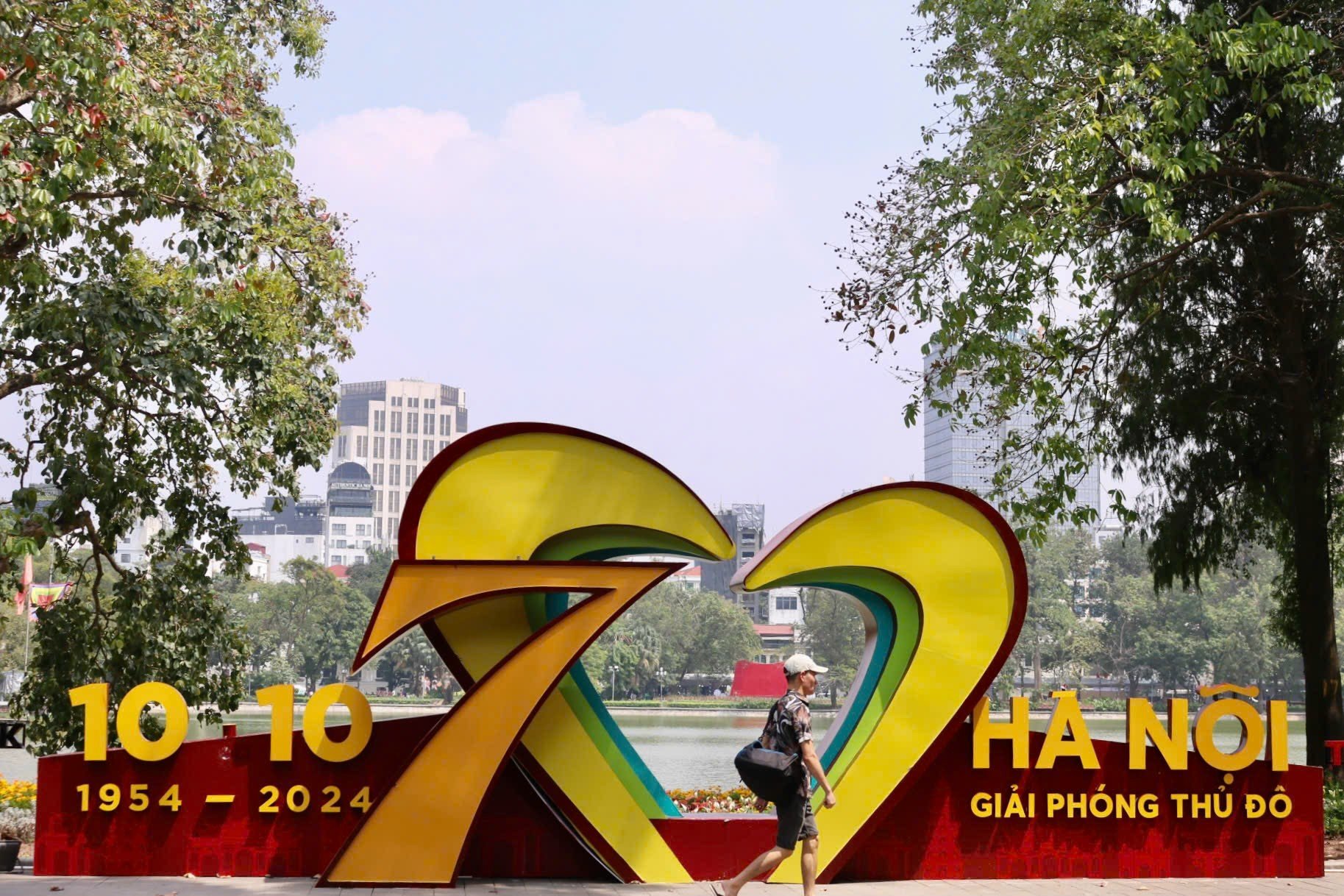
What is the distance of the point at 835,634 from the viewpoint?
242 ft

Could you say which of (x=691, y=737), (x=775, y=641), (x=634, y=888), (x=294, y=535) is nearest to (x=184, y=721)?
(x=634, y=888)

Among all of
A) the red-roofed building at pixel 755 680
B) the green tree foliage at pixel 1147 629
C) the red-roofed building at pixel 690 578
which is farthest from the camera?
the red-roofed building at pixel 690 578

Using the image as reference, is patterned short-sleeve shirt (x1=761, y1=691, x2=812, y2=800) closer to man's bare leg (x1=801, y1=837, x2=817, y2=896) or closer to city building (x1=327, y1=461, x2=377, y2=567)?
man's bare leg (x1=801, y1=837, x2=817, y2=896)

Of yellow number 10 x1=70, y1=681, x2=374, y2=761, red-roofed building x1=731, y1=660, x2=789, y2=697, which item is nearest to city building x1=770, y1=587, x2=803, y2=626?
red-roofed building x1=731, y1=660, x2=789, y2=697

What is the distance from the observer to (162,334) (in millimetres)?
13219

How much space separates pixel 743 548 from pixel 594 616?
13270 cm

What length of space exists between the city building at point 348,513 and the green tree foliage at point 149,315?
504ft

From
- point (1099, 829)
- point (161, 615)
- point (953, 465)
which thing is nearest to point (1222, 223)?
point (1099, 829)

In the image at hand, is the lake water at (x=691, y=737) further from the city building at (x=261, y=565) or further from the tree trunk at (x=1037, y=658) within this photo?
the city building at (x=261, y=565)

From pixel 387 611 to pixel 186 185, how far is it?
4505 millimetres

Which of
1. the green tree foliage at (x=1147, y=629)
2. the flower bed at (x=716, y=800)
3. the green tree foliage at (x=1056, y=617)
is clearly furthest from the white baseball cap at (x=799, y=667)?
the green tree foliage at (x=1056, y=617)

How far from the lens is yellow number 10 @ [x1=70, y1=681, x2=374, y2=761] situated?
9484 millimetres

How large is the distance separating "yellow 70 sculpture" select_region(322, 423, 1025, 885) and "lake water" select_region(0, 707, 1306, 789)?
6.13 ft

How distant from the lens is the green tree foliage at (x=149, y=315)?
10039mm
